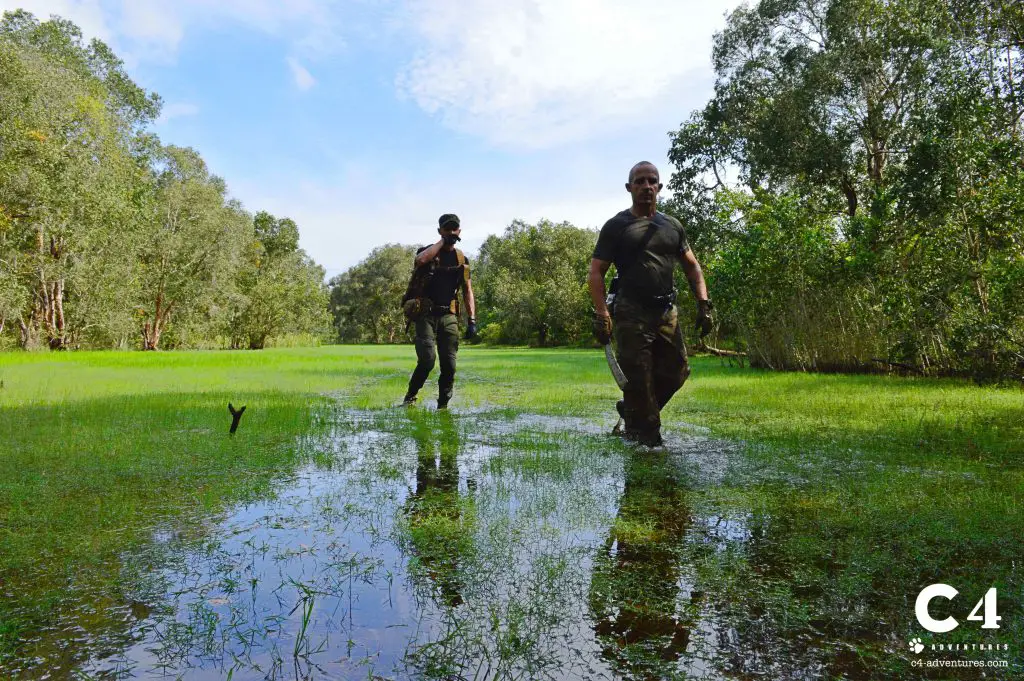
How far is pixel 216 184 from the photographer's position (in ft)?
163

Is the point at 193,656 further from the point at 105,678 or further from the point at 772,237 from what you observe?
the point at 772,237

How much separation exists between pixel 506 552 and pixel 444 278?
6094 millimetres

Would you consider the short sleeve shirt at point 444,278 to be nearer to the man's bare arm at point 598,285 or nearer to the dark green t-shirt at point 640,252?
the man's bare arm at point 598,285

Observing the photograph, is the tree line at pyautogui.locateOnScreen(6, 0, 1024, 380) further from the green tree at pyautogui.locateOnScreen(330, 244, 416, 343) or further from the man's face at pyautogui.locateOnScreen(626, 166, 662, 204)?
the green tree at pyautogui.locateOnScreen(330, 244, 416, 343)

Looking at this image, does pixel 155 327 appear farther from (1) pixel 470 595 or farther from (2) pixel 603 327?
(1) pixel 470 595

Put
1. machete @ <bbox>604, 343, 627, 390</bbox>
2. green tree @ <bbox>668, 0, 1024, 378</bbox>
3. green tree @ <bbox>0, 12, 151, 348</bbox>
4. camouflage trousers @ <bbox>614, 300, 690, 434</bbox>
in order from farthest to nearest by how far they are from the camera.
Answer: green tree @ <bbox>0, 12, 151, 348</bbox>, green tree @ <bbox>668, 0, 1024, 378</bbox>, machete @ <bbox>604, 343, 627, 390</bbox>, camouflage trousers @ <bbox>614, 300, 690, 434</bbox>

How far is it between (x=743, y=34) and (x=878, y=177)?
814 cm

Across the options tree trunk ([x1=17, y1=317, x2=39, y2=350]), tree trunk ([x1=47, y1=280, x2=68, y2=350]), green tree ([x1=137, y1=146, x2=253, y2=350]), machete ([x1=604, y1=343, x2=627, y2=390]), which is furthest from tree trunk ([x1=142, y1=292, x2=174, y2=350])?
machete ([x1=604, y1=343, x2=627, y2=390])

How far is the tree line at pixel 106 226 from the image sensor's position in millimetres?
25578

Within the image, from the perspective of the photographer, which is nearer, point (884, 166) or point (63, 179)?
point (884, 166)

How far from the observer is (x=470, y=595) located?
245 centimetres

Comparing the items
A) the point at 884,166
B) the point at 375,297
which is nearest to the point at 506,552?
the point at 884,166

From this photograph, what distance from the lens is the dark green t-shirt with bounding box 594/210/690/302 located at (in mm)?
5680

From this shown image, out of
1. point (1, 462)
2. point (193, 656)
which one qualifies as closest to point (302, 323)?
point (1, 462)
